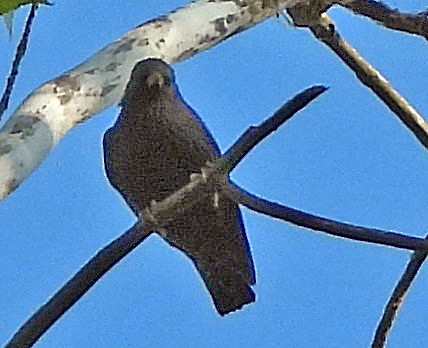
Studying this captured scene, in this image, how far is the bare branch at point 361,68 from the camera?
1.86 meters

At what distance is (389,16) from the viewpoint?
181 centimetres

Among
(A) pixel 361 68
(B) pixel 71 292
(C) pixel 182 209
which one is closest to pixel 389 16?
(A) pixel 361 68

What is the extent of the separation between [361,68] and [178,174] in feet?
1.35

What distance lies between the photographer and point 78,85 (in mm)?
955

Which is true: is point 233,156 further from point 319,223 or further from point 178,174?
point 178,174

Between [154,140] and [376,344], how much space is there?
97cm

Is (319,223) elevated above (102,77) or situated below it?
below

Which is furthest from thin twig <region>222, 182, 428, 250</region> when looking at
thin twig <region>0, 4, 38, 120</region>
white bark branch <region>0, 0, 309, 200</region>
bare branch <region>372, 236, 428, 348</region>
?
bare branch <region>372, 236, 428, 348</region>

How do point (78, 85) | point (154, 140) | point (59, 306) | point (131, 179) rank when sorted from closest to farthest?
1. point (59, 306)
2. point (78, 85)
3. point (154, 140)
4. point (131, 179)

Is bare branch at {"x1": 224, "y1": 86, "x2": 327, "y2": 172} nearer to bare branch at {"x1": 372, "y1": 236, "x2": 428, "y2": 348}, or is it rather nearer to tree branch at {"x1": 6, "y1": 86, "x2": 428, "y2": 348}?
tree branch at {"x1": 6, "y1": 86, "x2": 428, "y2": 348}

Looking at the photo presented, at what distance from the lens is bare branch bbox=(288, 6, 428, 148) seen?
186cm

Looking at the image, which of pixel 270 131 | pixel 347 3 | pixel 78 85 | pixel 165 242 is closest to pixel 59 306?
pixel 270 131

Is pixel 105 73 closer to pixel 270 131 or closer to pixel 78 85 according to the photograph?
pixel 78 85

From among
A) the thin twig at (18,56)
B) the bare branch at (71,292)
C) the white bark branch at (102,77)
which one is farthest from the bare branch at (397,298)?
the bare branch at (71,292)
